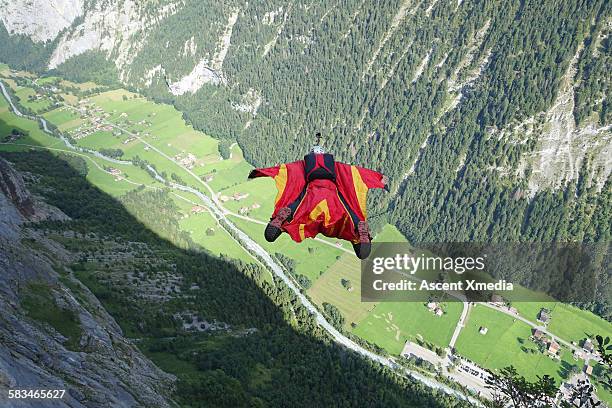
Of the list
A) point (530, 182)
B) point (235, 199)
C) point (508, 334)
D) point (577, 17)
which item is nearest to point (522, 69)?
point (577, 17)

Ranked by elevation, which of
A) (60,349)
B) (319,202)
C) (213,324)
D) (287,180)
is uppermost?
(287,180)

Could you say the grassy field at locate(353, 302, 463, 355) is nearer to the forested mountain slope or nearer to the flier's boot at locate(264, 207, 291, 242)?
the forested mountain slope

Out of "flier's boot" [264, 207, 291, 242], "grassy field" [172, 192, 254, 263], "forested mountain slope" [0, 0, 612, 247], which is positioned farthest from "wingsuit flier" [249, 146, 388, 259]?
"forested mountain slope" [0, 0, 612, 247]

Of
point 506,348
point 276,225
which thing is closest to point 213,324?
point 506,348

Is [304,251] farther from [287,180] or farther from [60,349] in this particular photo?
[287,180]

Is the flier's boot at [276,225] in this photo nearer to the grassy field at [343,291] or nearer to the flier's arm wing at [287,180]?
the flier's arm wing at [287,180]

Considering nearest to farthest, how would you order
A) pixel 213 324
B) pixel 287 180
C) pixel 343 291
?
pixel 287 180 → pixel 213 324 → pixel 343 291
